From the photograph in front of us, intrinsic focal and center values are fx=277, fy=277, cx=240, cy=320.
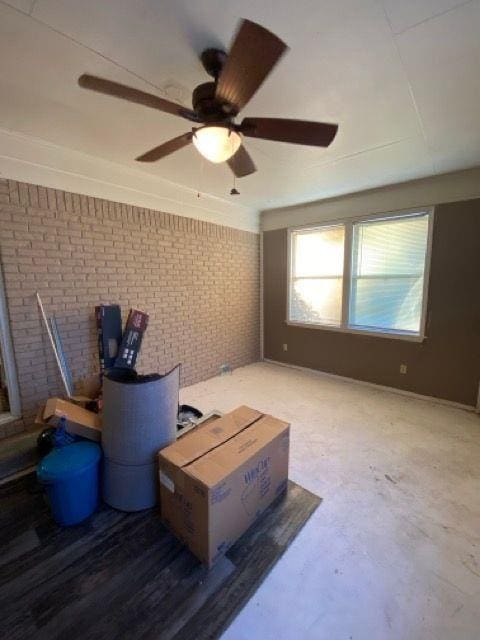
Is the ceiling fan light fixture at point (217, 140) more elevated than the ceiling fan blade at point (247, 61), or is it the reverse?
the ceiling fan blade at point (247, 61)

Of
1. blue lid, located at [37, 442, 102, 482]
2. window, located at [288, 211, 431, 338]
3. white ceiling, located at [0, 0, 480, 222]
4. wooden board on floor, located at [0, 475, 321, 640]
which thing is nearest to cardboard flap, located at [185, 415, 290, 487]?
wooden board on floor, located at [0, 475, 321, 640]

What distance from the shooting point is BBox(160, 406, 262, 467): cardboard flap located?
1.60 m

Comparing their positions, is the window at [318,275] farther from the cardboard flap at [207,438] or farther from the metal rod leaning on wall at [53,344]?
the metal rod leaning on wall at [53,344]

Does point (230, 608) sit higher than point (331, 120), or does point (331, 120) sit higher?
point (331, 120)

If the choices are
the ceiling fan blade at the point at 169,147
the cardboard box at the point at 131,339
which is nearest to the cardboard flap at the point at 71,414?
the cardboard box at the point at 131,339

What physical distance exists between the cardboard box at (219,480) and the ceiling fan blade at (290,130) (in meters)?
1.75

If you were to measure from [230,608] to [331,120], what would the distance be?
2.93m

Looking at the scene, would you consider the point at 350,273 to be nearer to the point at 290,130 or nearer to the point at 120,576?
the point at 290,130

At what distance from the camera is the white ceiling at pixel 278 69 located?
1.20 m

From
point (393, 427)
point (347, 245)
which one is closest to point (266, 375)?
point (393, 427)

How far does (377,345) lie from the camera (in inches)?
146

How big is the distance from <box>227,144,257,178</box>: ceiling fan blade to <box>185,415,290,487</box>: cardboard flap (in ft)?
5.87

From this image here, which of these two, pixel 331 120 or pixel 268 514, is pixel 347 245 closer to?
pixel 331 120

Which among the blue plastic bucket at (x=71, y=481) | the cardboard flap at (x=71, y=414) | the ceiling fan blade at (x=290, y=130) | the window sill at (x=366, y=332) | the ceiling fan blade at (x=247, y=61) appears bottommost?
the blue plastic bucket at (x=71, y=481)
